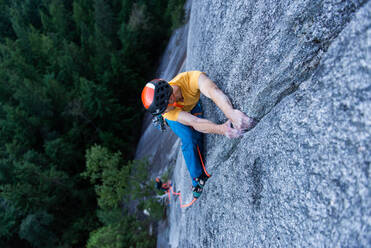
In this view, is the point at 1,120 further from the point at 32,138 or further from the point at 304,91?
the point at 304,91

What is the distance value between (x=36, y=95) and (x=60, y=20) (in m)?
13.1

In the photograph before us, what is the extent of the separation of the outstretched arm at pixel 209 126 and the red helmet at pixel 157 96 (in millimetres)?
359

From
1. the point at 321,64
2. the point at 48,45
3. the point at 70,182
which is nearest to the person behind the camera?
the point at 321,64

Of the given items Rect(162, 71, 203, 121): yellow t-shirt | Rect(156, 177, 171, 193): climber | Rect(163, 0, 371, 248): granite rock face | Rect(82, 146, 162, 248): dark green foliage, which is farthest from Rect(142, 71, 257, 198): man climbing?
Rect(82, 146, 162, 248): dark green foliage

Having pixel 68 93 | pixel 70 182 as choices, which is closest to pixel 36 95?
pixel 68 93

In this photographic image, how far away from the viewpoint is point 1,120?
747 inches

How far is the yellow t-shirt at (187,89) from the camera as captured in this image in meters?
3.88

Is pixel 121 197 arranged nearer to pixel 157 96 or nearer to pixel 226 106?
pixel 157 96

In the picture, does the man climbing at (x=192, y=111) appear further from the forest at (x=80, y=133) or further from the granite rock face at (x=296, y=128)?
the forest at (x=80, y=133)

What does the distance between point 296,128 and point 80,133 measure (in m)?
18.6

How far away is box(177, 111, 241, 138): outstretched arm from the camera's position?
3114 mm

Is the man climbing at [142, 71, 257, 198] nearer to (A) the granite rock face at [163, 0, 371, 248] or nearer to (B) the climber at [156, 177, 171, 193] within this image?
(A) the granite rock face at [163, 0, 371, 248]

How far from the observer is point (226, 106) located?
323 centimetres

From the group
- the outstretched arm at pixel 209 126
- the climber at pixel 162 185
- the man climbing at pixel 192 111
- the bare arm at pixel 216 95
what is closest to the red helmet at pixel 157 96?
the man climbing at pixel 192 111
